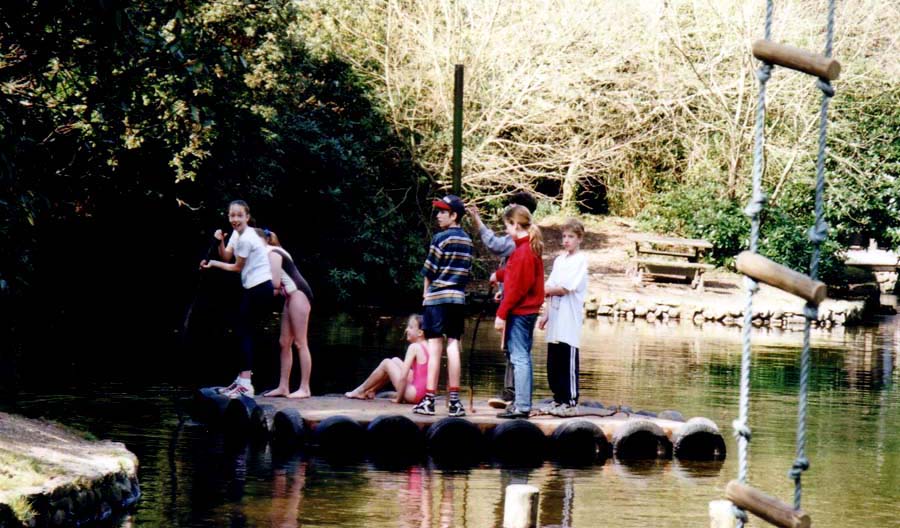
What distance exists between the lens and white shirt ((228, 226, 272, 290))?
12266 mm

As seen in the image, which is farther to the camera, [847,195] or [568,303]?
[847,195]

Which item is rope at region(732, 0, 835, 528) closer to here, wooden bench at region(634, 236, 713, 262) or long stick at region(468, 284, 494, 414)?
long stick at region(468, 284, 494, 414)

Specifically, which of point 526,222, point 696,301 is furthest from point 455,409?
point 696,301

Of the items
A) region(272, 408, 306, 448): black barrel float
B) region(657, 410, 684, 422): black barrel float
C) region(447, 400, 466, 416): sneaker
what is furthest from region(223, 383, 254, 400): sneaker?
region(657, 410, 684, 422): black barrel float

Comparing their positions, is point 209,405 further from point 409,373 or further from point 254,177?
point 254,177

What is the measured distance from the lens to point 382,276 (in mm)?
27594

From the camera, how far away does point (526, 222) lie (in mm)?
11664

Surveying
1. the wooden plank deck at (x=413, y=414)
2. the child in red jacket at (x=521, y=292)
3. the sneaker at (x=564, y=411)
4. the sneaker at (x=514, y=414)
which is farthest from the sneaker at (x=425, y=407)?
the sneaker at (x=564, y=411)

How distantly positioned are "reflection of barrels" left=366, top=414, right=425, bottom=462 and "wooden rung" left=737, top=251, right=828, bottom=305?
564 centimetres

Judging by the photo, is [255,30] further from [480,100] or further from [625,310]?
[625,310]

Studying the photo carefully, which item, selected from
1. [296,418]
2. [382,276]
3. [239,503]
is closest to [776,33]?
[382,276]

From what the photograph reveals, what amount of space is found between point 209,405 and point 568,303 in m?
3.38

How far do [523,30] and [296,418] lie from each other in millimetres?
18275

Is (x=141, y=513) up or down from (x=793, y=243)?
down
